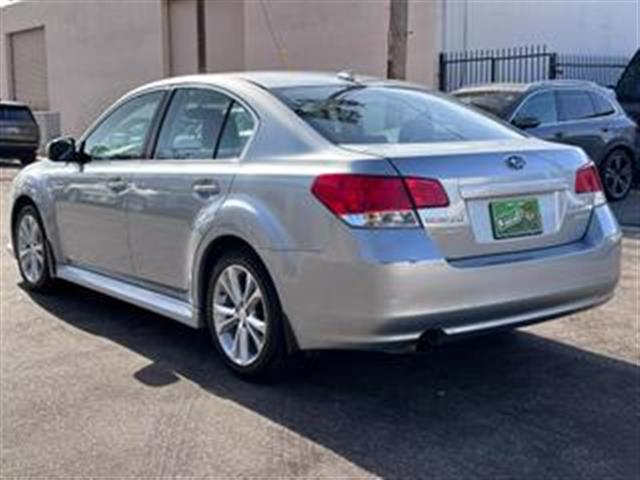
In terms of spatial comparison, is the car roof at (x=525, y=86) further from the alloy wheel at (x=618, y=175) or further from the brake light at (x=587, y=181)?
the brake light at (x=587, y=181)

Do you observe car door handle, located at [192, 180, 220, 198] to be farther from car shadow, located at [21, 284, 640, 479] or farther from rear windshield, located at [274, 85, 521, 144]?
car shadow, located at [21, 284, 640, 479]

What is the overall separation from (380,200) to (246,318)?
112cm

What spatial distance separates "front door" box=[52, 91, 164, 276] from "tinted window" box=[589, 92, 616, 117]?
7.94 m

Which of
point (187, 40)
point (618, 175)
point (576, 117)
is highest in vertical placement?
point (187, 40)

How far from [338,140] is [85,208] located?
7.60ft

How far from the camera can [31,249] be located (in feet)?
24.1

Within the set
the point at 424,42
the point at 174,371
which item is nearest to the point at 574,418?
the point at 174,371

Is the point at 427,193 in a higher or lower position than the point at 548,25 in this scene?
lower

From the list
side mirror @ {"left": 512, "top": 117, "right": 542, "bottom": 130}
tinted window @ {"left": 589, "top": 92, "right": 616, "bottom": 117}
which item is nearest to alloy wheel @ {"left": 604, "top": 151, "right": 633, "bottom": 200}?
tinted window @ {"left": 589, "top": 92, "right": 616, "bottom": 117}

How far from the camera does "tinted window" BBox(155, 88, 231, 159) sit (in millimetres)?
5473

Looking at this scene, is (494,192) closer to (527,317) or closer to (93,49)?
(527,317)

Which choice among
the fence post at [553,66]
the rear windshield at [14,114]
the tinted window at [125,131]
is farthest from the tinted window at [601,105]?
the rear windshield at [14,114]

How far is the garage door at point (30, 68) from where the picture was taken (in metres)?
32.4

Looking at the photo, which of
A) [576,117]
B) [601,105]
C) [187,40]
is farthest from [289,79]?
[187,40]
